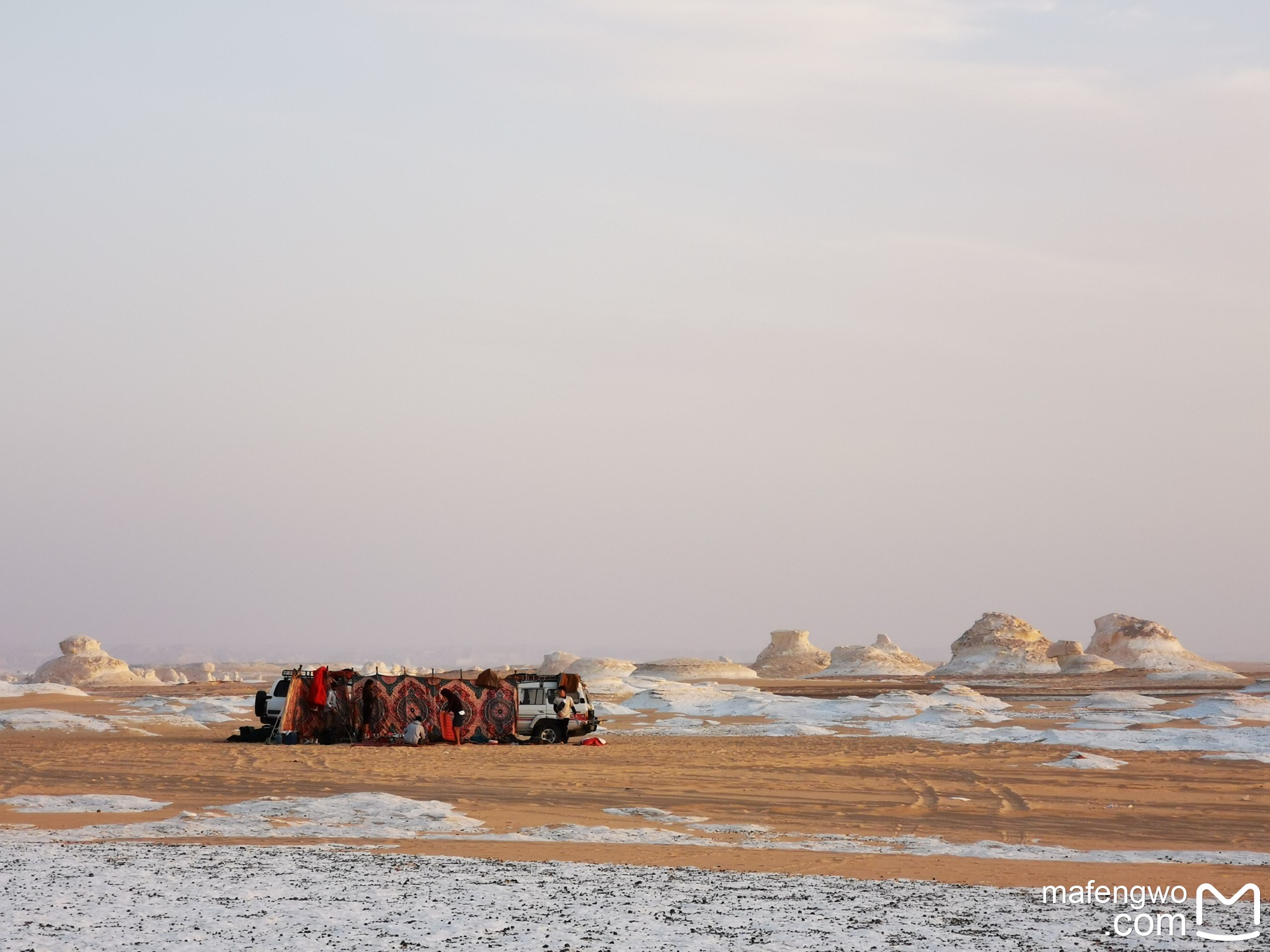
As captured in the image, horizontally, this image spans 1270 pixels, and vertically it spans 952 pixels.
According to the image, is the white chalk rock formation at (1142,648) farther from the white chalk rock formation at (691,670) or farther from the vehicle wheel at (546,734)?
the vehicle wheel at (546,734)

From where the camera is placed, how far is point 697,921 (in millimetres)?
8562

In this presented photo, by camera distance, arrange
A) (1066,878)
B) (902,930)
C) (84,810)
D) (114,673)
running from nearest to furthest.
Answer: (902,930) < (1066,878) < (84,810) < (114,673)

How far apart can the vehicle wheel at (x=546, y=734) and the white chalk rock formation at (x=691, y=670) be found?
4498cm

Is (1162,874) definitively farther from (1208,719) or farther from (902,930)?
(1208,719)

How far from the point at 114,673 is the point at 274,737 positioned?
5972 cm

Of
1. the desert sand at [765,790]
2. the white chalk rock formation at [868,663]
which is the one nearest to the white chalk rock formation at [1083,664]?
the white chalk rock formation at [868,663]

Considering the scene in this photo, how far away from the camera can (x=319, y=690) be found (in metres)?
28.2

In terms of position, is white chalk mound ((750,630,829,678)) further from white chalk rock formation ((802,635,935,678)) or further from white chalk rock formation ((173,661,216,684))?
white chalk rock formation ((173,661,216,684))

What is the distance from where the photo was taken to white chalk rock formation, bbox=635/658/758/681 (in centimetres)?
7681

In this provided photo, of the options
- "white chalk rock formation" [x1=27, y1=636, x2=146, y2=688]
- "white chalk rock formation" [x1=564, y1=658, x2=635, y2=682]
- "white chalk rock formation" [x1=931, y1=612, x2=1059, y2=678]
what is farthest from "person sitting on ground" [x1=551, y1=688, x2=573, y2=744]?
"white chalk rock formation" [x1=27, y1=636, x2=146, y2=688]

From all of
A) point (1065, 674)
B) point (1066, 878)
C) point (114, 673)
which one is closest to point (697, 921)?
point (1066, 878)

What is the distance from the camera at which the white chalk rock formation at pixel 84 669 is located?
259 ft

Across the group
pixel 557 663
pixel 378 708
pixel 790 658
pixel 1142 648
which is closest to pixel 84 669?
pixel 557 663

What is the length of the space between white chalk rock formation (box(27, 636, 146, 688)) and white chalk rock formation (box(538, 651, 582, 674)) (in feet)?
91.8
